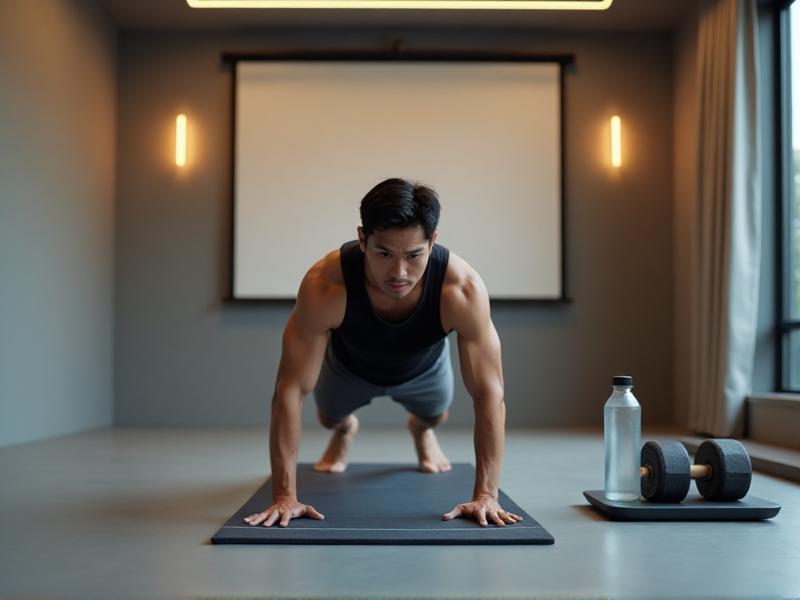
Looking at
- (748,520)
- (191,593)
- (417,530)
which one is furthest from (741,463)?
(191,593)

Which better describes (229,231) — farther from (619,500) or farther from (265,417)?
(619,500)

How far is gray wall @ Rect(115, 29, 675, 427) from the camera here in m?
5.65

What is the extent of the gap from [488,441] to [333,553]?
52cm

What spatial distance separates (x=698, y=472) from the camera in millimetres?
2553

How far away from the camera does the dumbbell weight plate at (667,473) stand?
96.1 inches

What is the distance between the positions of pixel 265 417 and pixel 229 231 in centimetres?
121

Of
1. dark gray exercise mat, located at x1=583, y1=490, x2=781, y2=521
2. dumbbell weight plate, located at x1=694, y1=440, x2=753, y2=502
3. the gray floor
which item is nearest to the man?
the gray floor

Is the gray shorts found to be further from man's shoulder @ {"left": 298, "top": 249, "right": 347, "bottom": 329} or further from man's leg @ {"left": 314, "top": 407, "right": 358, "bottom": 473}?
man's shoulder @ {"left": 298, "top": 249, "right": 347, "bottom": 329}

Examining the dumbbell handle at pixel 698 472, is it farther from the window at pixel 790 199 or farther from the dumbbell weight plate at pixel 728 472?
the window at pixel 790 199

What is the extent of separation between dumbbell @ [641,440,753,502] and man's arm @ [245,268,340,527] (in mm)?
960

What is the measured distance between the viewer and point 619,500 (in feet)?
8.30

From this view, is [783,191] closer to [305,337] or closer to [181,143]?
[305,337]

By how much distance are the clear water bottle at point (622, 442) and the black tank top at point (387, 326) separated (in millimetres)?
515

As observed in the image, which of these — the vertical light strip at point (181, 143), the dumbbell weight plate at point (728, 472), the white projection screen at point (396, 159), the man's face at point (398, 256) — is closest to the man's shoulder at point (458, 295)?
the man's face at point (398, 256)
